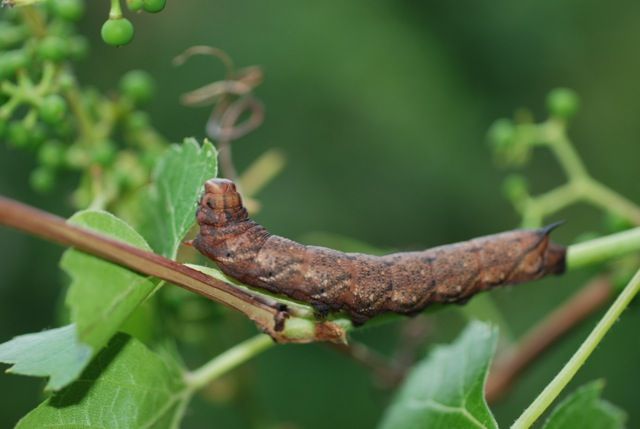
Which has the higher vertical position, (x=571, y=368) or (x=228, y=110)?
(x=228, y=110)

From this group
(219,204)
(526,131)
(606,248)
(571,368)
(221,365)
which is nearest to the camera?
(571,368)

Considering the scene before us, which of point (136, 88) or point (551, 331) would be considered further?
point (551, 331)

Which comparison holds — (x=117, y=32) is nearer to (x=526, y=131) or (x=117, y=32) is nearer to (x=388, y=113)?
(x=526, y=131)

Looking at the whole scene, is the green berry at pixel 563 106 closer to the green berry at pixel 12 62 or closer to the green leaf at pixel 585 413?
the green leaf at pixel 585 413

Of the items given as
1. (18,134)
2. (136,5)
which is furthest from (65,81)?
(136,5)

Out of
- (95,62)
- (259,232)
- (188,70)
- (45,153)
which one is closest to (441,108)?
(188,70)

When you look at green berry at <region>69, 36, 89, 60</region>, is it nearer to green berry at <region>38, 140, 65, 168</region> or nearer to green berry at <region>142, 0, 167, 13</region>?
green berry at <region>38, 140, 65, 168</region>
